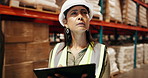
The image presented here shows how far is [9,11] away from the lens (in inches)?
73.8

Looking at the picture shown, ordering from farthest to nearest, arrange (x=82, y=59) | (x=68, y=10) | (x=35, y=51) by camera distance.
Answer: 1. (x=35, y=51)
2. (x=68, y=10)
3. (x=82, y=59)

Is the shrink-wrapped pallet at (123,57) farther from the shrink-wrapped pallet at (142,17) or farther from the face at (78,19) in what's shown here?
the face at (78,19)

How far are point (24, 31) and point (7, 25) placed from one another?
26 centimetres

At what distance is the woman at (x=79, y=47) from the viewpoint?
1.28 m

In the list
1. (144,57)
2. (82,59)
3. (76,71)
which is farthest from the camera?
(144,57)

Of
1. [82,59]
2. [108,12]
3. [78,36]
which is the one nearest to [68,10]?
[78,36]

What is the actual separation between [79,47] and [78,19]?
282 mm

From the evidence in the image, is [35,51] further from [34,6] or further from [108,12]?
[108,12]

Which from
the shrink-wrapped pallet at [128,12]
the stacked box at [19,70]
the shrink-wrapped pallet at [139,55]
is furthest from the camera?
the shrink-wrapped pallet at [139,55]

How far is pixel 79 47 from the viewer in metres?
1.40

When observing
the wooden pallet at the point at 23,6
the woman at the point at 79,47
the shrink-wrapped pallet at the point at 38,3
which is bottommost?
the woman at the point at 79,47

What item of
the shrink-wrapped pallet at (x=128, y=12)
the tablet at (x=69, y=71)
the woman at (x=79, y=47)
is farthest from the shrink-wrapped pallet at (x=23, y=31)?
the shrink-wrapped pallet at (x=128, y=12)

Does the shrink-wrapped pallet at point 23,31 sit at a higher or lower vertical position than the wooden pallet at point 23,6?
lower

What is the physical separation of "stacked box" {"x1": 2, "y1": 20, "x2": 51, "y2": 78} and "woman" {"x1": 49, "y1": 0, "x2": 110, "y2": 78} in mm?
784
